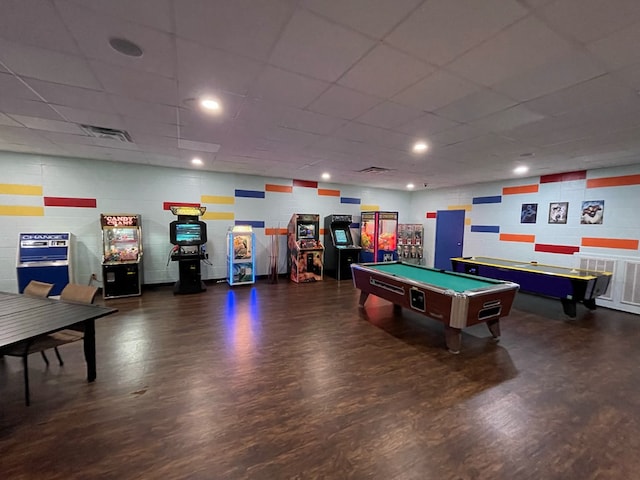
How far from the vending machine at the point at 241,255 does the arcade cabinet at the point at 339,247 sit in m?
2.26

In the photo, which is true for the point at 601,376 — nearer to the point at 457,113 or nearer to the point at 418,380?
the point at 418,380

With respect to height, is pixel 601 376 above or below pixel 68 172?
below

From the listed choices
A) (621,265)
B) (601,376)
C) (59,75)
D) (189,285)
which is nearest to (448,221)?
(621,265)

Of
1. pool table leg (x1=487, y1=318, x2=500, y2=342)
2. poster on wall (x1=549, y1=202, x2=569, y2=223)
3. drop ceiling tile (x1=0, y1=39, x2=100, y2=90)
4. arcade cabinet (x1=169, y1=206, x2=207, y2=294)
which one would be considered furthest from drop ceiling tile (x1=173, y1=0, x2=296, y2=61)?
poster on wall (x1=549, y1=202, x2=569, y2=223)

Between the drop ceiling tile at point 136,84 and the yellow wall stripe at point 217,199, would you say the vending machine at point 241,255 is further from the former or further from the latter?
the drop ceiling tile at point 136,84

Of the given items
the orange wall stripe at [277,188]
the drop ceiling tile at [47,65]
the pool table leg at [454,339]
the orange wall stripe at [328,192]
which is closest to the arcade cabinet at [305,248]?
the orange wall stripe at [277,188]

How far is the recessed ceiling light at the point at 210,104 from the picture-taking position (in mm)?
2654

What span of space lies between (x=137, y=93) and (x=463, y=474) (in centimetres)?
389

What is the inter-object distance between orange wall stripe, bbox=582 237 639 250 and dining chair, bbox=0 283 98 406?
8056mm

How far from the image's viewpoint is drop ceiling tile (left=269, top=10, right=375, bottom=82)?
5.30 ft

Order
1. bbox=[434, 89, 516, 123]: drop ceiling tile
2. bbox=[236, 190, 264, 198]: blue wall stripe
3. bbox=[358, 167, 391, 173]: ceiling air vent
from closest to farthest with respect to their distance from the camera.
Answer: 1. bbox=[434, 89, 516, 123]: drop ceiling tile
2. bbox=[358, 167, 391, 173]: ceiling air vent
3. bbox=[236, 190, 264, 198]: blue wall stripe

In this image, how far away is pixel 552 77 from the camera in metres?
2.12

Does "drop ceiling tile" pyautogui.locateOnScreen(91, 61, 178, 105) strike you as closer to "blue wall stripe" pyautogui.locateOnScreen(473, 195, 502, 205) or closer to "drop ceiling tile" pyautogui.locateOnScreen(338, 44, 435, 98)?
"drop ceiling tile" pyautogui.locateOnScreen(338, 44, 435, 98)

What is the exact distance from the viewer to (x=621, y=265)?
16.0 ft
